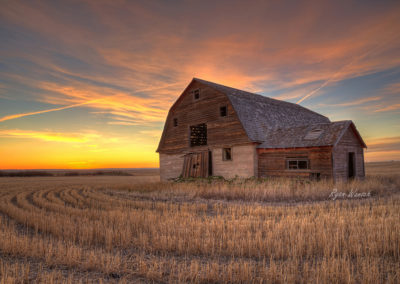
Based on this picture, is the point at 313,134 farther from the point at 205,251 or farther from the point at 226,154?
the point at 205,251

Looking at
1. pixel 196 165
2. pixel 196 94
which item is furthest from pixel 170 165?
pixel 196 94

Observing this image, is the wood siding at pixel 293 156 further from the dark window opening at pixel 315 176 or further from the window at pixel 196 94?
the window at pixel 196 94

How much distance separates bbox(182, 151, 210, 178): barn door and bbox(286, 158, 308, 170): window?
23.0 ft

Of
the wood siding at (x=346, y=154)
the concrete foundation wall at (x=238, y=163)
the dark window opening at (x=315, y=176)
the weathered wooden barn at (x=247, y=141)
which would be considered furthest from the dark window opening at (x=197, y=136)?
the wood siding at (x=346, y=154)

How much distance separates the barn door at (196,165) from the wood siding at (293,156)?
486cm

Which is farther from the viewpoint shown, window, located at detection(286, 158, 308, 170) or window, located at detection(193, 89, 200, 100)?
window, located at detection(193, 89, 200, 100)

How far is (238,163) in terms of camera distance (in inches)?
911

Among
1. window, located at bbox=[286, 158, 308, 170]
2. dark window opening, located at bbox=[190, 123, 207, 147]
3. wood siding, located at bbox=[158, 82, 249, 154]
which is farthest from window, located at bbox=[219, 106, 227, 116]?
window, located at bbox=[286, 158, 308, 170]

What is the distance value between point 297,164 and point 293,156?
2.16 ft

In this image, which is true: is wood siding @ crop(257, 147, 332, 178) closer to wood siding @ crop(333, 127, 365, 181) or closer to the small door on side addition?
wood siding @ crop(333, 127, 365, 181)

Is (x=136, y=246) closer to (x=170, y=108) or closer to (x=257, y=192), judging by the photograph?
(x=257, y=192)

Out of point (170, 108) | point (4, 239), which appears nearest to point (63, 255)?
point (4, 239)

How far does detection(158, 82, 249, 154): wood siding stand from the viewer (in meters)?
23.5

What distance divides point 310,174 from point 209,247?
15772 millimetres
